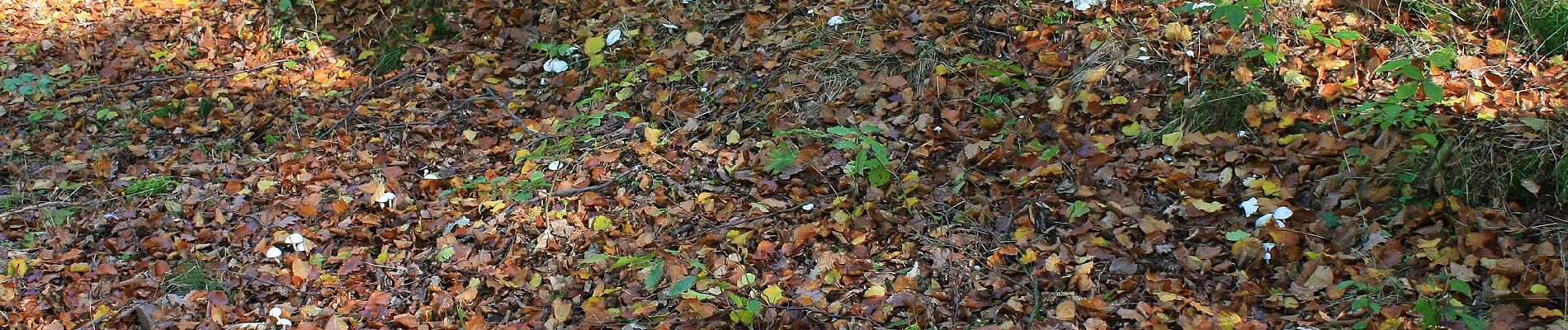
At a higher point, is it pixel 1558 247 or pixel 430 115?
pixel 1558 247

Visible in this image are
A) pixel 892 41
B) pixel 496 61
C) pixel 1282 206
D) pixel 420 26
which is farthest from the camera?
pixel 420 26

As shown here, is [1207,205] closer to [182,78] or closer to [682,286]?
[682,286]

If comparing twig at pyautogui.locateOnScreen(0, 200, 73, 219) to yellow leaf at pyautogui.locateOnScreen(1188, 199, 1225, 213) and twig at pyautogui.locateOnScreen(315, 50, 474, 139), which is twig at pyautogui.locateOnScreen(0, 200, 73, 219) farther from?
yellow leaf at pyautogui.locateOnScreen(1188, 199, 1225, 213)

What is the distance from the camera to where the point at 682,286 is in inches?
124

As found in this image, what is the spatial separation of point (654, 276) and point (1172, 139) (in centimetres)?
189

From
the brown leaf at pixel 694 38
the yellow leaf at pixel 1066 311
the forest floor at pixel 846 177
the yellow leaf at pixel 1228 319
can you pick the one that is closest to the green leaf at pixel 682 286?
the forest floor at pixel 846 177

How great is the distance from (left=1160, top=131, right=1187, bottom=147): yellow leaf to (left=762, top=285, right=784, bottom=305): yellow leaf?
1497 mm

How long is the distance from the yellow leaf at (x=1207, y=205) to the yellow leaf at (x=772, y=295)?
1384 mm

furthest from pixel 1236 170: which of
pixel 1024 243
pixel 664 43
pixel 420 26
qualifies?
pixel 420 26

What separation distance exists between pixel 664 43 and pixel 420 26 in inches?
58.3

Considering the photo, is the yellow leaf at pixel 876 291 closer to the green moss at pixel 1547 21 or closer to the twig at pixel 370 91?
the green moss at pixel 1547 21

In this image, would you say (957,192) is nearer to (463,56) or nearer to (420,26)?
(463,56)

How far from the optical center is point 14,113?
5.11 metres

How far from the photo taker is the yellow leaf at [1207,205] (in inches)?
128
